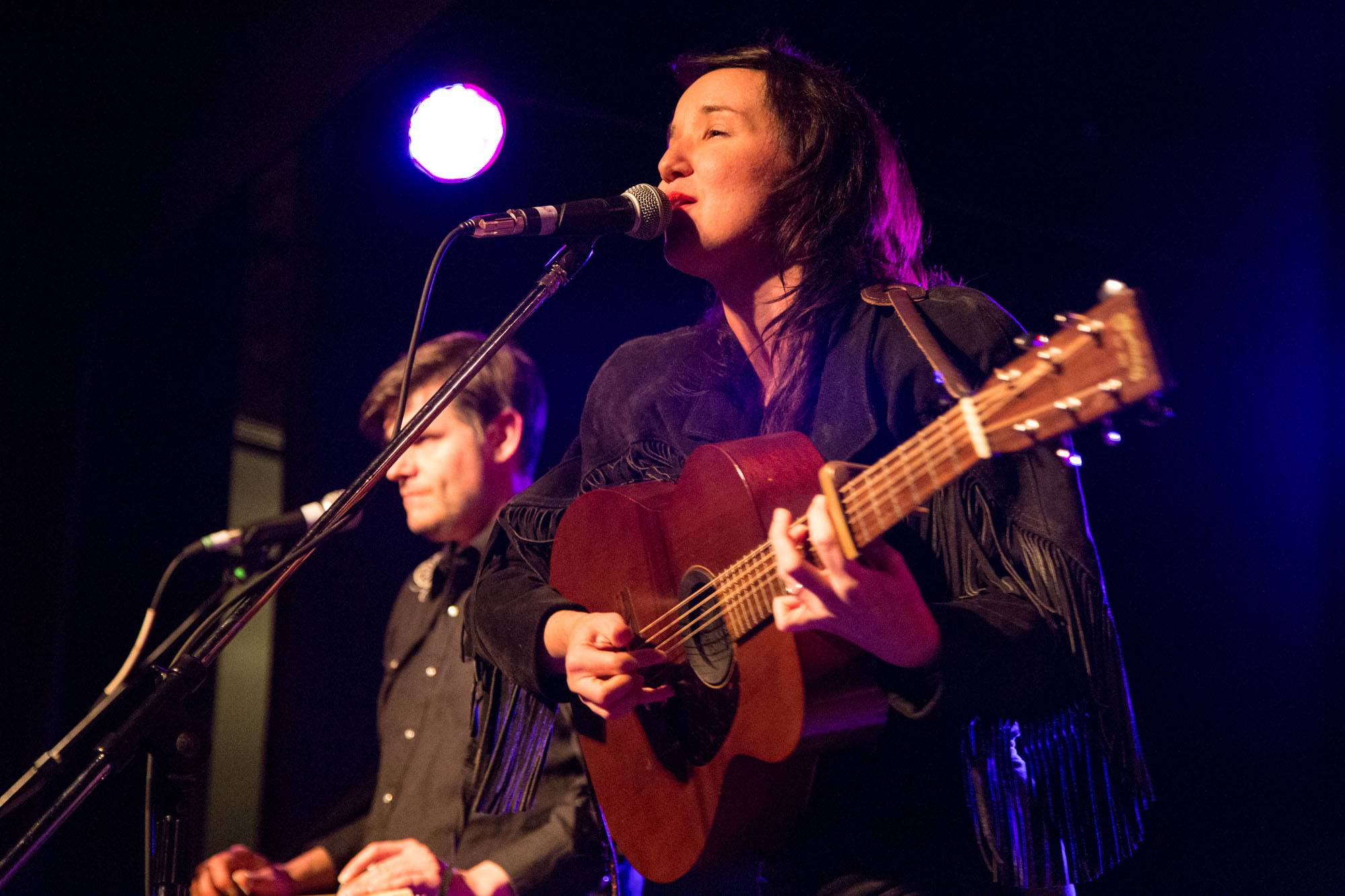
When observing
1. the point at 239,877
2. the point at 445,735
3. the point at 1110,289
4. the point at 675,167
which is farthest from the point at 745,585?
the point at 239,877

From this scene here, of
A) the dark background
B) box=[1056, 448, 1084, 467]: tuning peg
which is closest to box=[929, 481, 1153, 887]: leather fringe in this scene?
box=[1056, 448, 1084, 467]: tuning peg

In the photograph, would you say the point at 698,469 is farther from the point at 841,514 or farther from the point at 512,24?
the point at 512,24

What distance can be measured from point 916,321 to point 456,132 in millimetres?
2477

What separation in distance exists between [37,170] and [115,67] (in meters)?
0.55

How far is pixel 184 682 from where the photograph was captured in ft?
5.71

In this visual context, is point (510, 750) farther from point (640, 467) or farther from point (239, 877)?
point (239, 877)

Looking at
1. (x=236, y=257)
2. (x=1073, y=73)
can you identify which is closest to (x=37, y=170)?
(x=236, y=257)

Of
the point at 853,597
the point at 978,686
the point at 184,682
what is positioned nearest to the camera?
the point at 853,597

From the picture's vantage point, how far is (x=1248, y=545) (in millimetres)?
4109

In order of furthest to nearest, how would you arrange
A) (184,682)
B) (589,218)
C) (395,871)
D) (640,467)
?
1. (395,871)
2. (640,467)
3. (589,218)
4. (184,682)

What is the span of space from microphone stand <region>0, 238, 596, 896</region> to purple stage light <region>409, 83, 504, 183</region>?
195 centimetres

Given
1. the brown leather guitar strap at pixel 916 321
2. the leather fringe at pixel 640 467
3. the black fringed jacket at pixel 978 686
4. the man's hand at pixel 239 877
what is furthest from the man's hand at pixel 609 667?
the man's hand at pixel 239 877

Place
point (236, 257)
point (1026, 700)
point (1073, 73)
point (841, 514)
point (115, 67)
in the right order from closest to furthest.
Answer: point (841, 514)
point (1026, 700)
point (1073, 73)
point (115, 67)
point (236, 257)

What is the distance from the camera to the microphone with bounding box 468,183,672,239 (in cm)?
186
